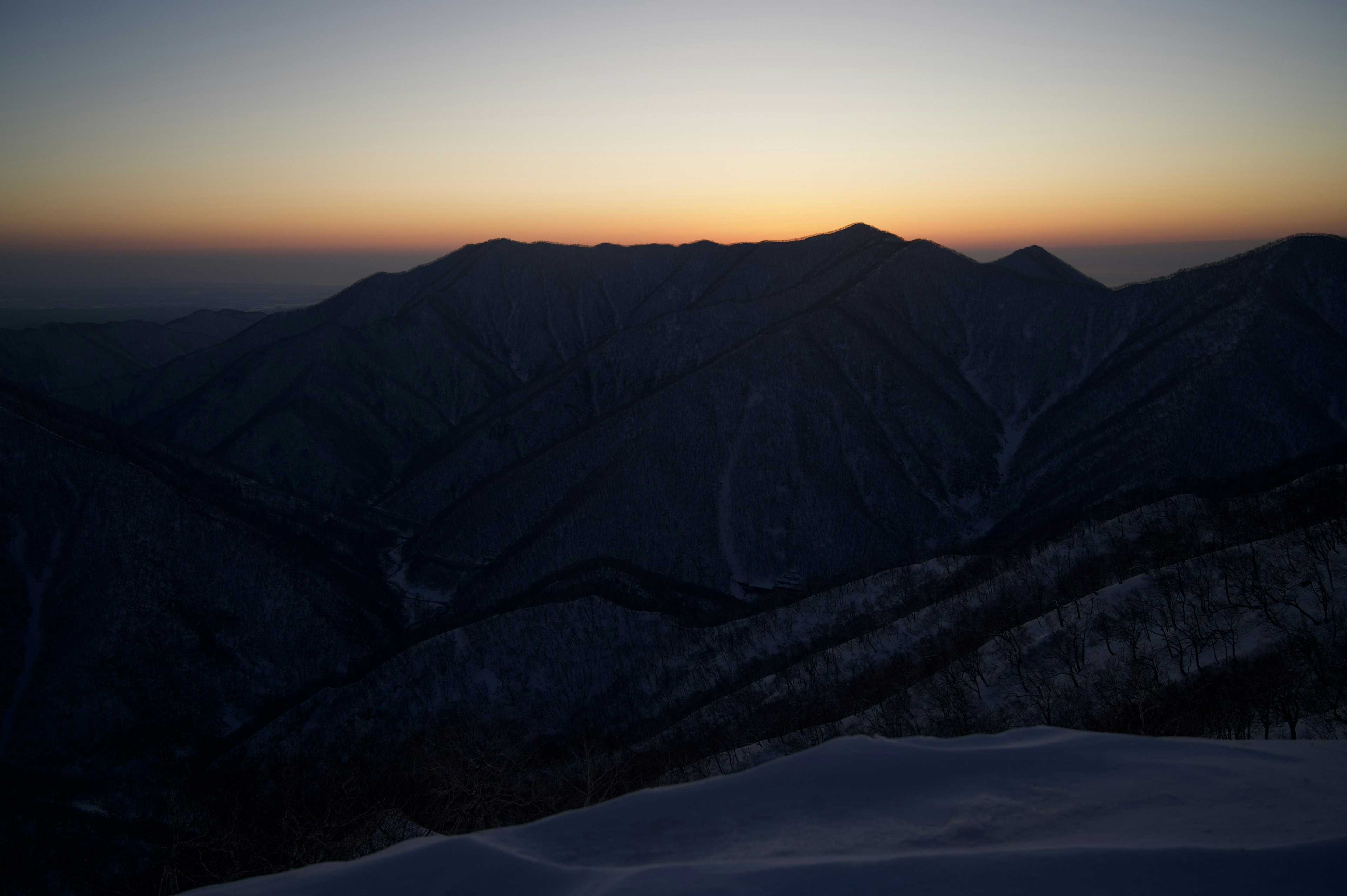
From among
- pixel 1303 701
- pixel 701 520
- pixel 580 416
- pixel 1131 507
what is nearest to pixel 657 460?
pixel 701 520

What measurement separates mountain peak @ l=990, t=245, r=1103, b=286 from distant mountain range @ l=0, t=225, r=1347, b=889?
3.34ft

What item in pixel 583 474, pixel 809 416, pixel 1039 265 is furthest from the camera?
pixel 1039 265

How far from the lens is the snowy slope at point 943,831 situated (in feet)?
29.4

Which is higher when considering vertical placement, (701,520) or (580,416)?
(580,416)

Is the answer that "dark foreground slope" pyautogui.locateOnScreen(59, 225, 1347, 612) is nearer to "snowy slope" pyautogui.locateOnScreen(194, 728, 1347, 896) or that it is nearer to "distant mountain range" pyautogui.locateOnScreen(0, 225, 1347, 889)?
"distant mountain range" pyautogui.locateOnScreen(0, 225, 1347, 889)

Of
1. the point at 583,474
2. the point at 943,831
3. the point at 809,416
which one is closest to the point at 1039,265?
the point at 809,416

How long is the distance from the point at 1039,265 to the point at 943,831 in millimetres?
188391

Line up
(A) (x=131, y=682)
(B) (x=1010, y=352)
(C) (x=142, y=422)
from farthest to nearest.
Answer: (C) (x=142, y=422) < (B) (x=1010, y=352) < (A) (x=131, y=682)

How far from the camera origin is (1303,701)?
20.4 m

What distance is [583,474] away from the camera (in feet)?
334

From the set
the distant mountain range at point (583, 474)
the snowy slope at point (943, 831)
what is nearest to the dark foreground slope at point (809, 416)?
the distant mountain range at point (583, 474)

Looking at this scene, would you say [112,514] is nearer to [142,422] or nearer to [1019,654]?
[1019,654]

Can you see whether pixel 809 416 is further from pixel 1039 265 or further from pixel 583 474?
pixel 1039 265

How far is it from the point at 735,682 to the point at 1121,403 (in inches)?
3314
